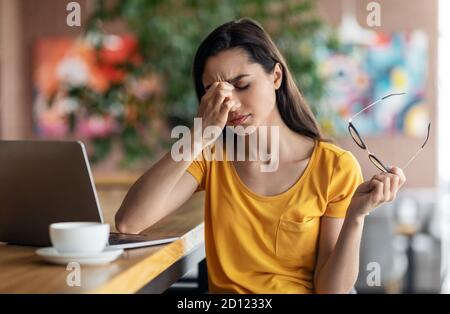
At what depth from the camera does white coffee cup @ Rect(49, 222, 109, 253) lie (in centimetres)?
115

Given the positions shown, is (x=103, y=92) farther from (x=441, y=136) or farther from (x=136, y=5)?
(x=441, y=136)

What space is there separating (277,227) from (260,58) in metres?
0.34

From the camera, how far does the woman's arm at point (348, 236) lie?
1243mm

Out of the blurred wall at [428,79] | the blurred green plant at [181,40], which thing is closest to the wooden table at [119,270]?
the blurred green plant at [181,40]

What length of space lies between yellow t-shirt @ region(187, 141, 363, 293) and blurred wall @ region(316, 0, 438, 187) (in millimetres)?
4217

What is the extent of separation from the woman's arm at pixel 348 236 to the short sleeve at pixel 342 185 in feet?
0.07

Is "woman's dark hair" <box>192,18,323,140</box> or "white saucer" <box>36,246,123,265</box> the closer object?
"white saucer" <box>36,246,123,265</box>

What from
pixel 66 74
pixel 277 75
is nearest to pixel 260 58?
pixel 277 75

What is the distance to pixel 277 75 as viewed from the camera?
157cm

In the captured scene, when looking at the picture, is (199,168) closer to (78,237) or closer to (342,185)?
(342,185)

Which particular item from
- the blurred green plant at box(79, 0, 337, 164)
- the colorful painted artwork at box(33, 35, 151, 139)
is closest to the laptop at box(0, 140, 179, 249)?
the blurred green plant at box(79, 0, 337, 164)

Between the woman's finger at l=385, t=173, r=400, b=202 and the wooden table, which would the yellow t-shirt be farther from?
the woman's finger at l=385, t=173, r=400, b=202

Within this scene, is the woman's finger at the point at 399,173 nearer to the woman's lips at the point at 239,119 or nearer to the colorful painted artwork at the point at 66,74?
the woman's lips at the point at 239,119
